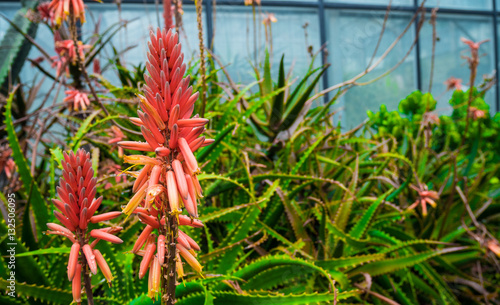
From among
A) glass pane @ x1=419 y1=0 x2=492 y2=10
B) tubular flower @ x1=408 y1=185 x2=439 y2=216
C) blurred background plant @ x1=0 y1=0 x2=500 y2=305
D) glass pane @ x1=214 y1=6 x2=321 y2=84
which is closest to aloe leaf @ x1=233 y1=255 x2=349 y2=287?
blurred background plant @ x1=0 y1=0 x2=500 y2=305

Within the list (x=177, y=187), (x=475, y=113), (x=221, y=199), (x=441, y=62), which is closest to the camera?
(x=177, y=187)

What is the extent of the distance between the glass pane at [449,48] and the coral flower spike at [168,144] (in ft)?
17.4

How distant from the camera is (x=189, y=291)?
37cm

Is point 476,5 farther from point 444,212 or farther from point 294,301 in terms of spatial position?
point 294,301

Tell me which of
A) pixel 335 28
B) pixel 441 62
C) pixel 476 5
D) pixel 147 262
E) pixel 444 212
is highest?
pixel 476 5

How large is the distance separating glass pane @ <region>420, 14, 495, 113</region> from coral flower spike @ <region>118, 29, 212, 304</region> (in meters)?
5.30

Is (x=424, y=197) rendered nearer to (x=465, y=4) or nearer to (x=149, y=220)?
(x=149, y=220)

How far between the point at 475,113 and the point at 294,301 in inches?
38.5

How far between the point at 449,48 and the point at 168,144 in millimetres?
5728

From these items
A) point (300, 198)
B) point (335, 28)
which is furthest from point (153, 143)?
point (335, 28)

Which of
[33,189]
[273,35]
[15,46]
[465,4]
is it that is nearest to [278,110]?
[33,189]

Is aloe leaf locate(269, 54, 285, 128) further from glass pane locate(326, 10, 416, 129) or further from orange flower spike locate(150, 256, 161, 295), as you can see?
glass pane locate(326, 10, 416, 129)

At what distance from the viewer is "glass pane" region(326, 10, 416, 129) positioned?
448 cm

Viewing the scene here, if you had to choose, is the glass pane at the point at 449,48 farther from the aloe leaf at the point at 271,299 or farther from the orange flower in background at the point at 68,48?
the aloe leaf at the point at 271,299
